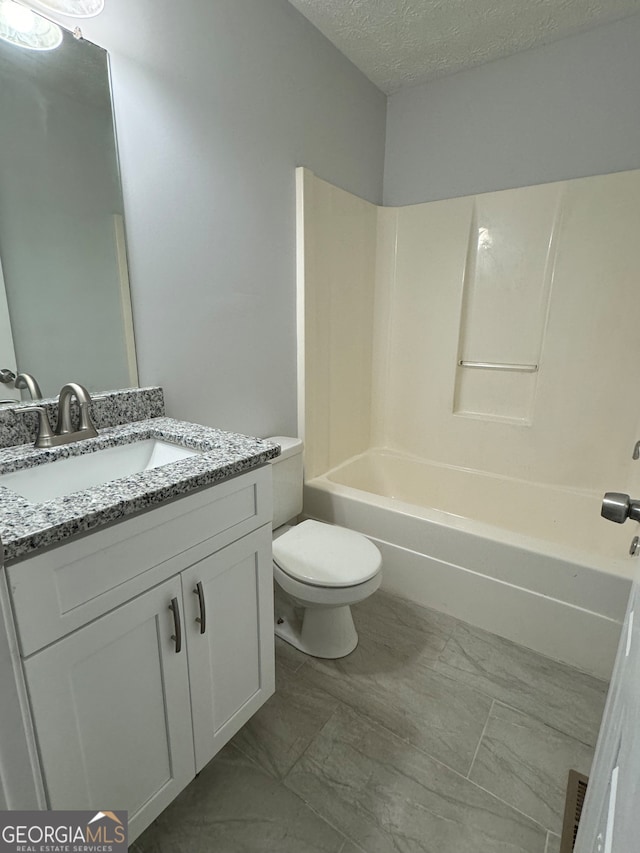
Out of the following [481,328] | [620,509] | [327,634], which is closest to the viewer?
[620,509]

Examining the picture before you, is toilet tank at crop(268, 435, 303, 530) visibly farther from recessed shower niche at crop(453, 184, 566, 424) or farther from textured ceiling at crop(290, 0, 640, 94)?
textured ceiling at crop(290, 0, 640, 94)

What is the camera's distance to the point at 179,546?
0.94m

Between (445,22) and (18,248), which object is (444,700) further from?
(445,22)

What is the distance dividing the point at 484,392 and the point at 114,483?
2092 mm

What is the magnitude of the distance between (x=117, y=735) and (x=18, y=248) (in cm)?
122

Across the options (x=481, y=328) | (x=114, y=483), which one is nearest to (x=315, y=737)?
(x=114, y=483)

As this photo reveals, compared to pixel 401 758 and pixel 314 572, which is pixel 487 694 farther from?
pixel 314 572

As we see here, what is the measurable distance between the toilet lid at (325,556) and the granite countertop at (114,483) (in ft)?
1.82

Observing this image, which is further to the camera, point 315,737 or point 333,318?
point 333,318

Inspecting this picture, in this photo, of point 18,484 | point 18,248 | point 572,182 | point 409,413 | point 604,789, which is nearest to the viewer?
point 604,789

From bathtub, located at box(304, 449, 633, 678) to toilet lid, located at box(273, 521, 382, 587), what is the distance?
1.19 feet

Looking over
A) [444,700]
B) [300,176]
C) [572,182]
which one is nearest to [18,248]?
[300,176]

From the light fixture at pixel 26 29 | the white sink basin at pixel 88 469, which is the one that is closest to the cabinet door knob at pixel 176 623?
the white sink basin at pixel 88 469

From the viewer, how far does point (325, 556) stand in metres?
1.56
